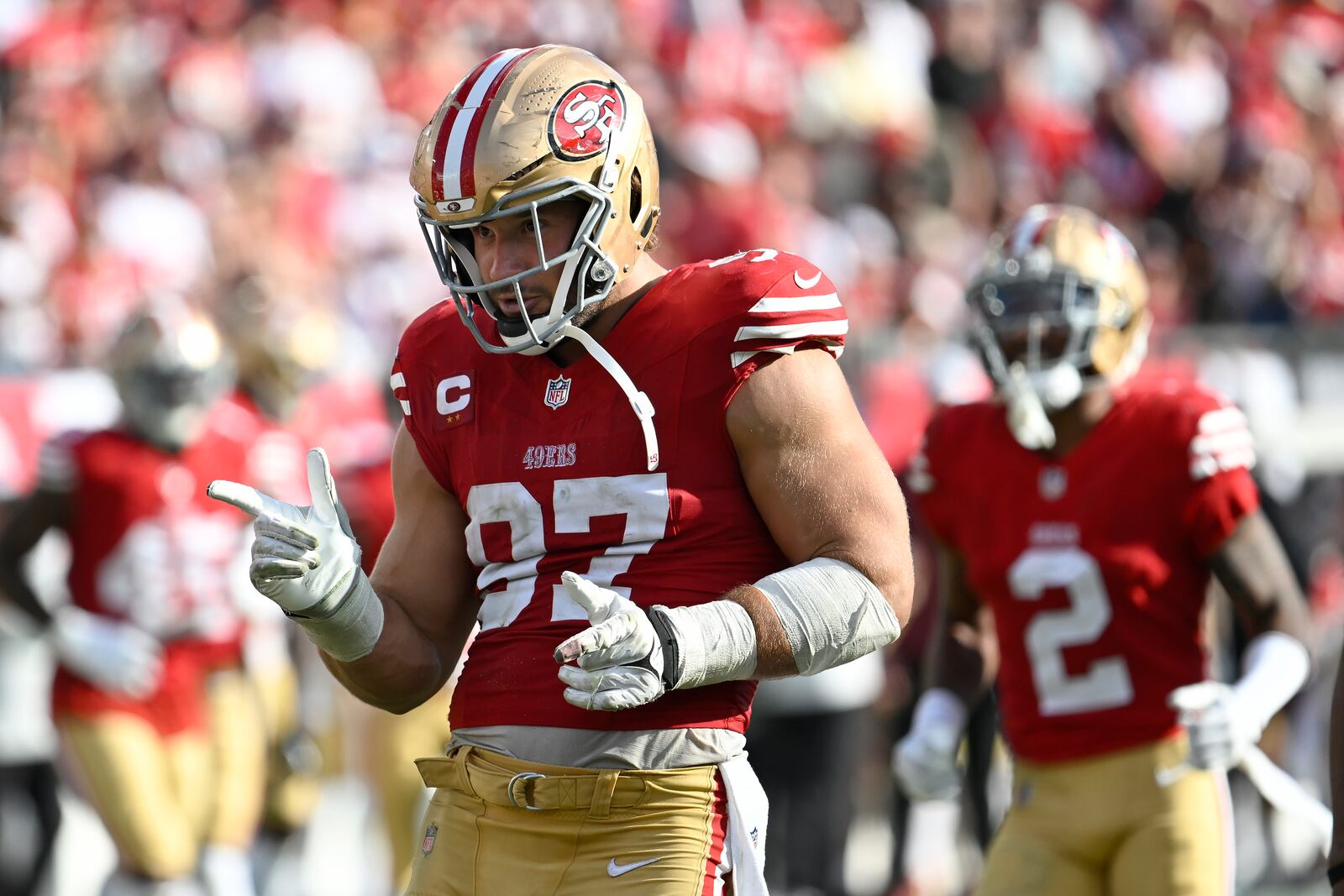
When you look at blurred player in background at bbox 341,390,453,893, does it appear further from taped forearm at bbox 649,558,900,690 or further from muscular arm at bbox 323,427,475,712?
taped forearm at bbox 649,558,900,690

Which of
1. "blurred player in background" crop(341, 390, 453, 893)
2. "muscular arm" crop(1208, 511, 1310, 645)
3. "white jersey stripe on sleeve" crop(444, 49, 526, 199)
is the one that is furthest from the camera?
"blurred player in background" crop(341, 390, 453, 893)

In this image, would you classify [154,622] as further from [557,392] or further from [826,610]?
[826,610]

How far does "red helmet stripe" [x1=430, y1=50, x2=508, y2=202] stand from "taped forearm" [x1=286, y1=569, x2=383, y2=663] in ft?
1.77

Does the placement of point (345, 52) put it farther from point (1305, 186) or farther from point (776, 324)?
point (776, 324)

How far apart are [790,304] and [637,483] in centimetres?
32

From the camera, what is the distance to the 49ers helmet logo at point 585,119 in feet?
9.12

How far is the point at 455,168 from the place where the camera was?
9.06 ft

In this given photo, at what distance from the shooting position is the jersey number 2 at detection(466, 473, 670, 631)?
2729mm

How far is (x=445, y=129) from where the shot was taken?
2803mm

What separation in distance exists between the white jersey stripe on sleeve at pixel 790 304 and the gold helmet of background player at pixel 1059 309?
176 centimetres

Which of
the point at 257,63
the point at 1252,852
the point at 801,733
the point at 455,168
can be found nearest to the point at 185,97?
the point at 257,63

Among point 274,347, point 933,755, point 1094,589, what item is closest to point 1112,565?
point 1094,589

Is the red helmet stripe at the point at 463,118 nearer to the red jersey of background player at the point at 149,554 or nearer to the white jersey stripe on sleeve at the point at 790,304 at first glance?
the white jersey stripe on sleeve at the point at 790,304

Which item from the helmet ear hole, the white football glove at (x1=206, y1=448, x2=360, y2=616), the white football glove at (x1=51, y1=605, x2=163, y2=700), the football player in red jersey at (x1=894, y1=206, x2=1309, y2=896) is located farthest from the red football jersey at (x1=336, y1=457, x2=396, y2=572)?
the white football glove at (x1=206, y1=448, x2=360, y2=616)
